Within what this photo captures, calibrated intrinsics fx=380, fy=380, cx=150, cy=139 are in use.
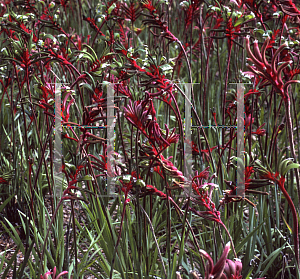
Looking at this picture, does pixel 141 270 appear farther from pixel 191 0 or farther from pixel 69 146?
pixel 191 0

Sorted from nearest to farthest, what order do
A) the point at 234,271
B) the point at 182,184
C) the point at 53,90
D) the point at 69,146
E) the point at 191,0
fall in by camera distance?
the point at 234,271, the point at 182,184, the point at 53,90, the point at 191,0, the point at 69,146

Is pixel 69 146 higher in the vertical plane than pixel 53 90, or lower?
lower

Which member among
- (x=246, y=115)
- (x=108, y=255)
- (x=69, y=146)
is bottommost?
(x=108, y=255)

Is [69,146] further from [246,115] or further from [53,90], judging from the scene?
[246,115]

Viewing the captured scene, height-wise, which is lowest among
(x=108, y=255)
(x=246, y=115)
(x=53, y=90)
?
(x=108, y=255)

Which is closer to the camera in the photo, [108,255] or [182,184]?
[182,184]

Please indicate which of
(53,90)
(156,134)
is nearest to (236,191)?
(156,134)

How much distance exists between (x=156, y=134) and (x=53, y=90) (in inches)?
15.5

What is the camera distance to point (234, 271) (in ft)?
1.92

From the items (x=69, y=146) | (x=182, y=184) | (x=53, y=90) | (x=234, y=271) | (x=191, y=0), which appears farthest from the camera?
(x=69, y=146)

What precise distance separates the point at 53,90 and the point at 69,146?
74 cm

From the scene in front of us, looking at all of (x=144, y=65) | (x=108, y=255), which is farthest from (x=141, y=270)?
(x=144, y=65)

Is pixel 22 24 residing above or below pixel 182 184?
above

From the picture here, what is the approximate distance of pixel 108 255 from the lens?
1.18 meters
